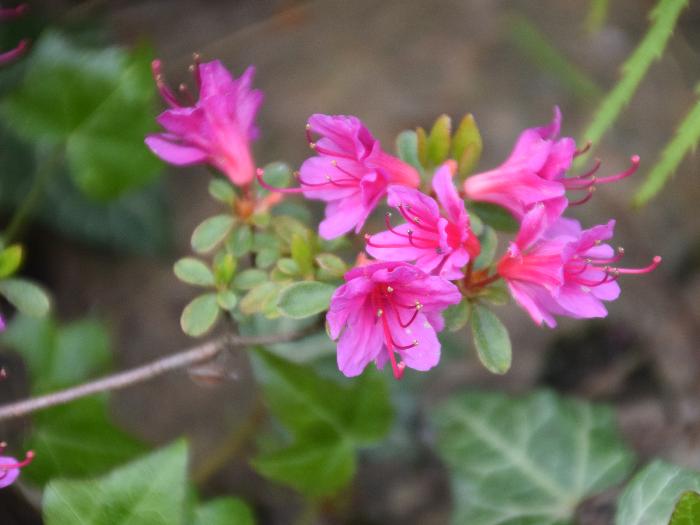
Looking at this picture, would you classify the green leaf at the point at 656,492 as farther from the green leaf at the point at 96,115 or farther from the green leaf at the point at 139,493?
the green leaf at the point at 96,115

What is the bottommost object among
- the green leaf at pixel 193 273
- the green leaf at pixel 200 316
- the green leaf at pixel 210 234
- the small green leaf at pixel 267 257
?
the green leaf at pixel 200 316

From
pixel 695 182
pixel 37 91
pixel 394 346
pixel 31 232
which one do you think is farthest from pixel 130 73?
pixel 695 182

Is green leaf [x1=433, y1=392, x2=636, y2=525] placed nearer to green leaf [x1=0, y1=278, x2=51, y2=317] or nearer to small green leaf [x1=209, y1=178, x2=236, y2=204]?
small green leaf [x1=209, y1=178, x2=236, y2=204]

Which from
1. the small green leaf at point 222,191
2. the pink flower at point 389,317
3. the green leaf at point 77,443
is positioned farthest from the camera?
the green leaf at point 77,443

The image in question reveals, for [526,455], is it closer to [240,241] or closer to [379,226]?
[379,226]

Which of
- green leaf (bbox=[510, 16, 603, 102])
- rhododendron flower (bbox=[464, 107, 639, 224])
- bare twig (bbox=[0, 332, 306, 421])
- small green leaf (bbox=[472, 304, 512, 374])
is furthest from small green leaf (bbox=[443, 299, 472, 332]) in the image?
green leaf (bbox=[510, 16, 603, 102])

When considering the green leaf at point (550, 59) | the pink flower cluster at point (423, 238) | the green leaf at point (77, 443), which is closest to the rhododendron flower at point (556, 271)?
the pink flower cluster at point (423, 238)
